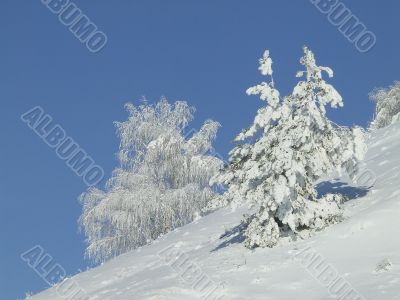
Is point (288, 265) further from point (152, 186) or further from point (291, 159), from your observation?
point (152, 186)

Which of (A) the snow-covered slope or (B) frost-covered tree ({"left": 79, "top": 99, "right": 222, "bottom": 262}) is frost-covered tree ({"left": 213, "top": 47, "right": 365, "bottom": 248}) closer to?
(A) the snow-covered slope

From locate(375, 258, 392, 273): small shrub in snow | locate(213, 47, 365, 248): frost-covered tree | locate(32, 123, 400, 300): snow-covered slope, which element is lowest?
locate(375, 258, 392, 273): small shrub in snow

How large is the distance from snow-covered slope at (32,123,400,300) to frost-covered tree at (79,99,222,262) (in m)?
12.7

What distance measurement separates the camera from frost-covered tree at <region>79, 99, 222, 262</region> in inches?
1278

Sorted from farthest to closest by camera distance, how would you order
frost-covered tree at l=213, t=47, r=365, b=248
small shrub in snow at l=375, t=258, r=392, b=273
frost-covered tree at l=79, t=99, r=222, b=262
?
frost-covered tree at l=79, t=99, r=222, b=262 → frost-covered tree at l=213, t=47, r=365, b=248 → small shrub in snow at l=375, t=258, r=392, b=273

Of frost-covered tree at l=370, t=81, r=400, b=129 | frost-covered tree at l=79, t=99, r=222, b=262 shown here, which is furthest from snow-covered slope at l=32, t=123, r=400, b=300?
frost-covered tree at l=370, t=81, r=400, b=129

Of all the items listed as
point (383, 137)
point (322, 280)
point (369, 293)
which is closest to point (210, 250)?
point (322, 280)

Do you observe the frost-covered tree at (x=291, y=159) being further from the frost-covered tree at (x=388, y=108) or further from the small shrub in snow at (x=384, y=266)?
the frost-covered tree at (x=388, y=108)

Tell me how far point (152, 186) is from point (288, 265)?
66.4 ft

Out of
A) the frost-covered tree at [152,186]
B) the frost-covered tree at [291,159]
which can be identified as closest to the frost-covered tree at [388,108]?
the frost-covered tree at [152,186]

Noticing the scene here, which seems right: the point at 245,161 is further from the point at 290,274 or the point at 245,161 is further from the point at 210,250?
the point at 290,274

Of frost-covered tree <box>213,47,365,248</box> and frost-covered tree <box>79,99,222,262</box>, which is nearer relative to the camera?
frost-covered tree <box>213,47,365,248</box>

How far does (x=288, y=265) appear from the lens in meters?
13.6

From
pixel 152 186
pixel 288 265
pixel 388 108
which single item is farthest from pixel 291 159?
pixel 388 108
